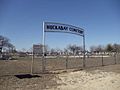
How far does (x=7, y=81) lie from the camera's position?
13461 millimetres

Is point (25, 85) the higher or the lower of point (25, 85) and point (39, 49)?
the lower

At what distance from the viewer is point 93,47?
158500 millimetres

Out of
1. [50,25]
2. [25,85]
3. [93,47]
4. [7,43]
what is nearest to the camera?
[25,85]

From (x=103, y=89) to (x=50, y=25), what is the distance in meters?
12.2

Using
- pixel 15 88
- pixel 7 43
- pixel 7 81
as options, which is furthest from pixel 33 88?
pixel 7 43

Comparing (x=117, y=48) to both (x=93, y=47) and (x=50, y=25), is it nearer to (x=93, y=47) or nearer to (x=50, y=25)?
(x=93, y=47)

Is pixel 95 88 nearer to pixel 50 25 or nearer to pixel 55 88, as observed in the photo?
pixel 55 88

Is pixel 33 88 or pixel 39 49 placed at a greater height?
pixel 39 49

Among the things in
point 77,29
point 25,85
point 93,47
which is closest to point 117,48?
point 93,47

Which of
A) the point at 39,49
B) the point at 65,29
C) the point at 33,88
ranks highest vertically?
the point at 65,29

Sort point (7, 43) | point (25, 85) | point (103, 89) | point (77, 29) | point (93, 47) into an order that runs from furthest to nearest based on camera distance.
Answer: point (93, 47), point (7, 43), point (77, 29), point (25, 85), point (103, 89)

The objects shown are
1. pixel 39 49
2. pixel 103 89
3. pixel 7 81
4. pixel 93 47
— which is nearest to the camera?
pixel 103 89

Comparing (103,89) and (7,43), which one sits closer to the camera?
(103,89)

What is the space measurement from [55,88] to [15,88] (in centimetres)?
200
